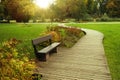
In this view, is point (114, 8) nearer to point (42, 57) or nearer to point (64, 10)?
point (64, 10)

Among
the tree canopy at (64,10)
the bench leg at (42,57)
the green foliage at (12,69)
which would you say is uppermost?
the tree canopy at (64,10)

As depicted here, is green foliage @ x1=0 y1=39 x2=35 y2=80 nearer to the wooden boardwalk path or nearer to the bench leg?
the wooden boardwalk path

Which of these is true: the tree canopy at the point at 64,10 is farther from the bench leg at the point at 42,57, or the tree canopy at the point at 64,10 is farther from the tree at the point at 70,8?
the bench leg at the point at 42,57

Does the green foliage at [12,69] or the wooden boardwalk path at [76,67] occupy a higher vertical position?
the green foliage at [12,69]

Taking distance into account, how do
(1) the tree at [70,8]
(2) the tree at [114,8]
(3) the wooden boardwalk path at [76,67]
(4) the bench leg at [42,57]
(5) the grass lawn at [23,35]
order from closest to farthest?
1. (3) the wooden boardwalk path at [76,67]
2. (4) the bench leg at [42,57]
3. (5) the grass lawn at [23,35]
4. (1) the tree at [70,8]
5. (2) the tree at [114,8]

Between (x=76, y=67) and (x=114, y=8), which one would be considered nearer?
(x=76, y=67)

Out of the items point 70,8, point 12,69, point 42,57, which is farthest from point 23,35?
point 70,8

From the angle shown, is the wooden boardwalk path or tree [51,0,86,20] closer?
the wooden boardwalk path

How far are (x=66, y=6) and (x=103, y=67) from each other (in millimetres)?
48277

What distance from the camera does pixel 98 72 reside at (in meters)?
6.98

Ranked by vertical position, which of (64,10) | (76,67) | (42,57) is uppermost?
(64,10)

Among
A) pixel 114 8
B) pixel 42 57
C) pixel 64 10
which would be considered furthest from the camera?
pixel 114 8

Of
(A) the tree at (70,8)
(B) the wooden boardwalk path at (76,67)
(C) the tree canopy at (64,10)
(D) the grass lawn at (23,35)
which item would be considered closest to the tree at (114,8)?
(C) the tree canopy at (64,10)

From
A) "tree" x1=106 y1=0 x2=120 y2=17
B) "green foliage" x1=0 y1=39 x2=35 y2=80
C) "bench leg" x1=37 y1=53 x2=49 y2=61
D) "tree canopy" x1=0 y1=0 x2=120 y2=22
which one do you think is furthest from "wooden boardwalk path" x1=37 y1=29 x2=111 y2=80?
"tree" x1=106 y1=0 x2=120 y2=17
